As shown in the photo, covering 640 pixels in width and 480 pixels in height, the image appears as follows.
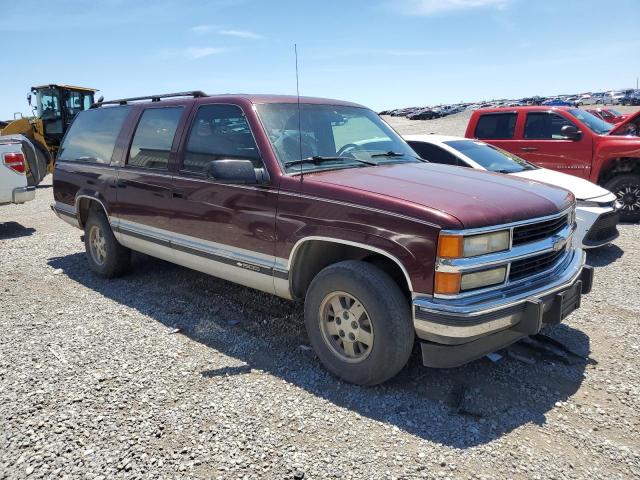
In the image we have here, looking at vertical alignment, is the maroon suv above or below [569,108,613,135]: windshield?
below

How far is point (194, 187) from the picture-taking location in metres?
4.28

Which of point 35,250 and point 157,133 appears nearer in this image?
point 157,133

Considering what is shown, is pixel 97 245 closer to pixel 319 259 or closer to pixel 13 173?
pixel 319 259

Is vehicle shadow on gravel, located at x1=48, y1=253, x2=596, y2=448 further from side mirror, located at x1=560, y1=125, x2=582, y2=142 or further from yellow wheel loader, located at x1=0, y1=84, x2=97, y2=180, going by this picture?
yellow wheel loader, located at x1=0, y1=84, x2=97, y2=180

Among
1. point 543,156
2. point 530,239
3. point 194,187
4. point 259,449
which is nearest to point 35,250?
point 194,187

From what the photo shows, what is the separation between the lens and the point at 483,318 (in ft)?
9.55

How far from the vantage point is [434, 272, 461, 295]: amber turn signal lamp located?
2864mm

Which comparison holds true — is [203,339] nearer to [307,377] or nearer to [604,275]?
[307,377]

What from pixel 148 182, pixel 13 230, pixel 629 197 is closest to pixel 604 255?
pixel 629 197

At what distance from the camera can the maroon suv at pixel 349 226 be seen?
295cm

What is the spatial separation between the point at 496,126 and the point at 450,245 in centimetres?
714

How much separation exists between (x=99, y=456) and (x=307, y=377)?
1398 mm

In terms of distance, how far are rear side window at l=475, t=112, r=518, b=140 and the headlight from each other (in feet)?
21.9

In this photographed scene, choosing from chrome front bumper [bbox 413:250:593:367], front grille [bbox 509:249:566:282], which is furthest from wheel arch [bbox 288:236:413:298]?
front grille [bbox 509:249:566:282]
